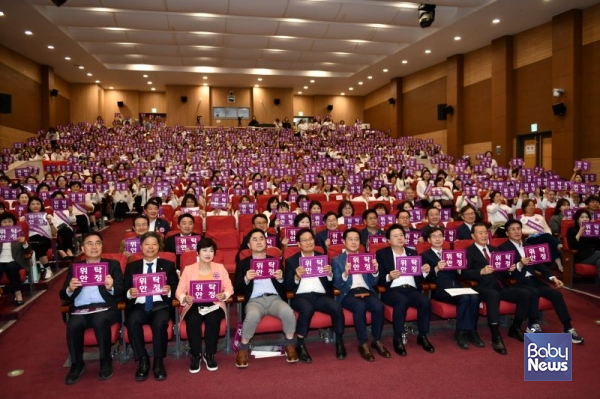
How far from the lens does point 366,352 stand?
3.40 meters

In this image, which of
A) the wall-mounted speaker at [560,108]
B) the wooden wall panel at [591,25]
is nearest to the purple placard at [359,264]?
the wall-mounted speaker at [560,108]

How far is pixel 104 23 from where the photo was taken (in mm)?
12391

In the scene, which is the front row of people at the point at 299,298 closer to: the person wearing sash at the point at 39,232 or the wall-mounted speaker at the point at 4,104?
the person wearing sash at the point at 39,232

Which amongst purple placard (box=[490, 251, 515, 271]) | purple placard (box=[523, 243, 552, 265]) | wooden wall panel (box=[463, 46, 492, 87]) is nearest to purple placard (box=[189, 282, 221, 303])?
purple placard (box=[490, 251, 515, 271])

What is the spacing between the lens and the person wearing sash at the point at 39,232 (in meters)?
5.16

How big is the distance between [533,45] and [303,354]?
41.9 feet

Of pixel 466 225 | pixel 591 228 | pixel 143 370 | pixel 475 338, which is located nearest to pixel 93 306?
pixel 143 370

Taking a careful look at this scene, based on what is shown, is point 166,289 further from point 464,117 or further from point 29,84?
point 29,84

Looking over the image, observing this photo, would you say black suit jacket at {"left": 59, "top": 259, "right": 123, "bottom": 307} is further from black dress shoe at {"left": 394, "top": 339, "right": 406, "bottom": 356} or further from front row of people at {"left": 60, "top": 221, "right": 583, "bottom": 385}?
black dress shoe at {"left": 394, "top": 339, "right": 406, "bottom": 356}

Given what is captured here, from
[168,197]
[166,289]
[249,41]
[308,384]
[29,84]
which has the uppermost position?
[249,41]

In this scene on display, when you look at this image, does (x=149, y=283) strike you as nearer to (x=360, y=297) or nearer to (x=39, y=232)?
(x=360, y=297)

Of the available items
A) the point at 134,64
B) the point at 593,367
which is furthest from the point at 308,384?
the point at 134,64

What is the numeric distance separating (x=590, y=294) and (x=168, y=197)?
6.32 m

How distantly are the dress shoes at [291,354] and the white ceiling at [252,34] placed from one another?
978 centimetres
